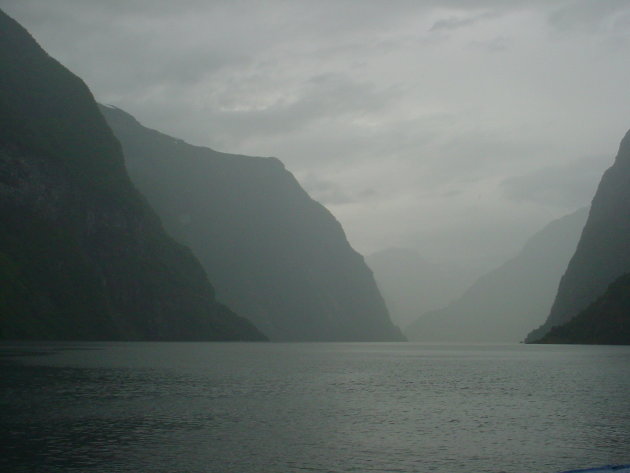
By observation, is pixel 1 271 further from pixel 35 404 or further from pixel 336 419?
pixel 336 419

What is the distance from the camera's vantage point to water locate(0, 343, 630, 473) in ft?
105

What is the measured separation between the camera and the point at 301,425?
4403 centimetres

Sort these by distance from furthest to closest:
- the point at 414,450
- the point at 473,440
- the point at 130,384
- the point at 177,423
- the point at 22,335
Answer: the point at 22,335, the point at 130,384, the point at 177,423, the point at 473,440, the point at 414,450

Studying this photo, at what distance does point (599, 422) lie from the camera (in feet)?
150

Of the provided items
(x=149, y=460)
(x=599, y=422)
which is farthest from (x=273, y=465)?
(x=599, y=422)

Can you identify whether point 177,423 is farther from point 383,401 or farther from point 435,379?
point 435,379

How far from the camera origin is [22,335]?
184750 millimetres

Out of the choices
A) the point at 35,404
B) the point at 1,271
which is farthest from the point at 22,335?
the point at 35,404

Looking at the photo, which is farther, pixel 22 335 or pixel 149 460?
pixel 22 335

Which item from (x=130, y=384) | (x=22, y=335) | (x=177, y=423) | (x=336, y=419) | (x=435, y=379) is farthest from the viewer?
(x=22, y=335)

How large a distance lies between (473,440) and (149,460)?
60.3 ft

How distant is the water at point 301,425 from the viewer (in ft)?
105

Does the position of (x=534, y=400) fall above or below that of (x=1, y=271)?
below

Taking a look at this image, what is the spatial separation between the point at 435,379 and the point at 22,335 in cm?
13682
